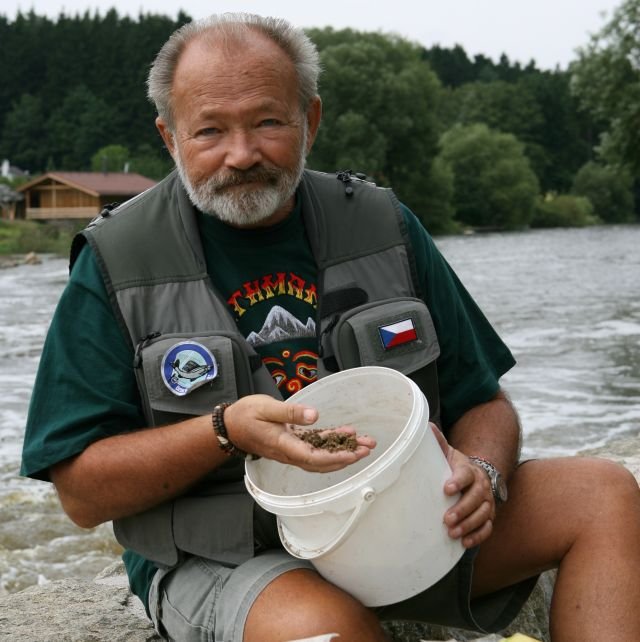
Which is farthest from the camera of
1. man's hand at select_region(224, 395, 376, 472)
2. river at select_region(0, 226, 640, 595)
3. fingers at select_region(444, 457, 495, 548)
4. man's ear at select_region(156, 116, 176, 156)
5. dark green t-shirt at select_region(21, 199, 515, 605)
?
river at select_region(0, 226, 640, 595)

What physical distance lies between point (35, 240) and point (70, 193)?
64.1 ft

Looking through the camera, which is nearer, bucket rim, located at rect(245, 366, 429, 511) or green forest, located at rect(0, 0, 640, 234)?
bucket rim, located at rect(245, 366, 429, 511)

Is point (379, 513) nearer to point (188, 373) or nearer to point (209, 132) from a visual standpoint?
point (188, 373)

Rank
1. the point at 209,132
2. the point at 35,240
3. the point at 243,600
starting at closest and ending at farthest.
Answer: the point at 243,600, the point at 209,132, the point at 35,240

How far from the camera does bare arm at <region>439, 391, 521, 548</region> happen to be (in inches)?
85.3

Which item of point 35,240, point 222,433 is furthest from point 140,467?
point 35,240

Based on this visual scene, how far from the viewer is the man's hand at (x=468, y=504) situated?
2146mm

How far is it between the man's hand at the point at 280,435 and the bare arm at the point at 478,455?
0.28m

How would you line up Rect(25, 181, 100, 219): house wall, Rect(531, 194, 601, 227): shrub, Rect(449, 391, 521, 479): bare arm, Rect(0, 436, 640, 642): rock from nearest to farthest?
1. Rect(449, 391, 521, 479): bare arm
2. Rect(0, 436, 640, 642): rock
3. Rect(25, 181, 100, 219): house wall
4. Rect(531, 194, 601, 227): shrub

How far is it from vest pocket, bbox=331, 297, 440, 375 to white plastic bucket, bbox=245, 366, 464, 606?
219mm

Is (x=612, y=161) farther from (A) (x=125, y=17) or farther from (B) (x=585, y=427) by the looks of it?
(A) (x=125, y=17)

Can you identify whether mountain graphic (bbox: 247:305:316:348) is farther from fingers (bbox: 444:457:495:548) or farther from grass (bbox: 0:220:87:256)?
grass (bbox: 0:220:87:256)

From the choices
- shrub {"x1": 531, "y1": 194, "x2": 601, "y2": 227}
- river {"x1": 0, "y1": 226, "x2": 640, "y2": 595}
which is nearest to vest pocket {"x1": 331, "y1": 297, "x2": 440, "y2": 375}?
river {"x1": 0, "y1": 226, "x2": 640, "y2": 595}

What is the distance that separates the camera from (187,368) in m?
2.37
